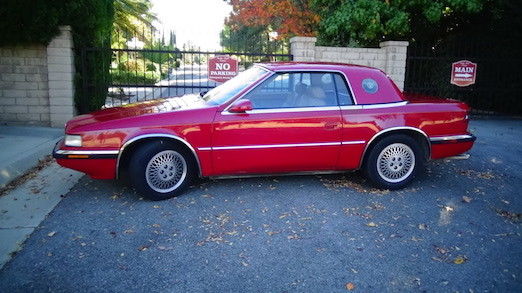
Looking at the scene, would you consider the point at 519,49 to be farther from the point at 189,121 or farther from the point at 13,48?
the point at 13,48

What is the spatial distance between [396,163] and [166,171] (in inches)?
115

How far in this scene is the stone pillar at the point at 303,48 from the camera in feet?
31.4

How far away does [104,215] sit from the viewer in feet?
14.2

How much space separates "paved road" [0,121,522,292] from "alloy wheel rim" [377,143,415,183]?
0.24m

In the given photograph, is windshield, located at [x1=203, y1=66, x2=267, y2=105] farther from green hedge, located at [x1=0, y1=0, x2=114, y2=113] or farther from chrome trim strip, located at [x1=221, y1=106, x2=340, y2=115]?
green hedge, located at [x1=0, y1=0, x2=114, y2=113]

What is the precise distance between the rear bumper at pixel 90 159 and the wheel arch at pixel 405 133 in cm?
306

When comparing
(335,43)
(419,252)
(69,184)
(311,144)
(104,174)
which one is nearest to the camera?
(419,252)

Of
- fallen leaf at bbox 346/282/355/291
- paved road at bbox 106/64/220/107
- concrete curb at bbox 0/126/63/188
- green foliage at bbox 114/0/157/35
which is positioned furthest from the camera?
green foliage at bbox 114/0/157/35

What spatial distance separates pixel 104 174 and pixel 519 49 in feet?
38.7

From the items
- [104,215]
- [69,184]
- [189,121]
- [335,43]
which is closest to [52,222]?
[104,215]

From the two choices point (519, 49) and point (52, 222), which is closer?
point (52, 222)

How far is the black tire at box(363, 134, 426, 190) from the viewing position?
5129 mm

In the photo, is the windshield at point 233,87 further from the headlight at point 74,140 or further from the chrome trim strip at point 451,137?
the chrome trim strip at point 451,137

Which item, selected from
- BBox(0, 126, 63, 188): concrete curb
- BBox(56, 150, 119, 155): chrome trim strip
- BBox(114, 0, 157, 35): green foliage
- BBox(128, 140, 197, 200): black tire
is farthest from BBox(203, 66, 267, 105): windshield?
BBox(114, 0, 157, 35): green foliage
